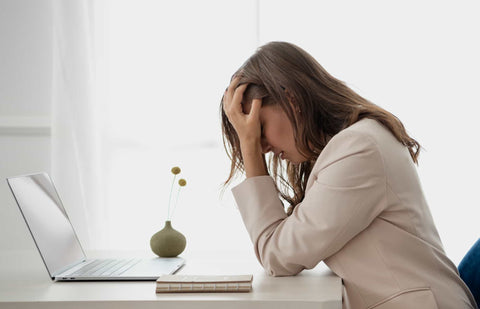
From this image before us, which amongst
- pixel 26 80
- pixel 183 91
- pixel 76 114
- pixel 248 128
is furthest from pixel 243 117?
pixel 26 80

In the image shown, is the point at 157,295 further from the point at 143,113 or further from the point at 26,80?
the point at 26,80

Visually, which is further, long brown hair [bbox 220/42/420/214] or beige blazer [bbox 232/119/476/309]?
long brown hair [bbox 220/42/420/214]

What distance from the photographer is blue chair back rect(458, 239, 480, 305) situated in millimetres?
1334

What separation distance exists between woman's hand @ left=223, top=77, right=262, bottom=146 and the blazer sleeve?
197 millimetres

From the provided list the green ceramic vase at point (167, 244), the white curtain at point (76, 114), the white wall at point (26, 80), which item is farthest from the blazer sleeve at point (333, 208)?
the white wall at point (26, 80)

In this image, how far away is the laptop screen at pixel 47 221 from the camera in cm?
123

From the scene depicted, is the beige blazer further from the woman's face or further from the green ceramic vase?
the green ceramic vase

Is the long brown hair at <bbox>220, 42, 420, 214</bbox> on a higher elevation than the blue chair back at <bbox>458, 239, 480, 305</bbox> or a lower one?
higher

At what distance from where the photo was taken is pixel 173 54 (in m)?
3.13

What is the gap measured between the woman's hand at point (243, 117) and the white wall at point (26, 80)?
192cm

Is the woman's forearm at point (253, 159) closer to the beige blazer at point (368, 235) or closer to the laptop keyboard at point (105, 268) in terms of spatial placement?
the beige blazer at point (368, 235)

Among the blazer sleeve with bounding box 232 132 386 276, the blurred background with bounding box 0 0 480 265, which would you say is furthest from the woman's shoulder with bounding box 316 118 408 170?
the blurred background with bounding box 0 0 480 265

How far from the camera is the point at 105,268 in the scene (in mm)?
1322

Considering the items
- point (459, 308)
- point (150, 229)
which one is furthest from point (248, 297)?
point (150, 229)
